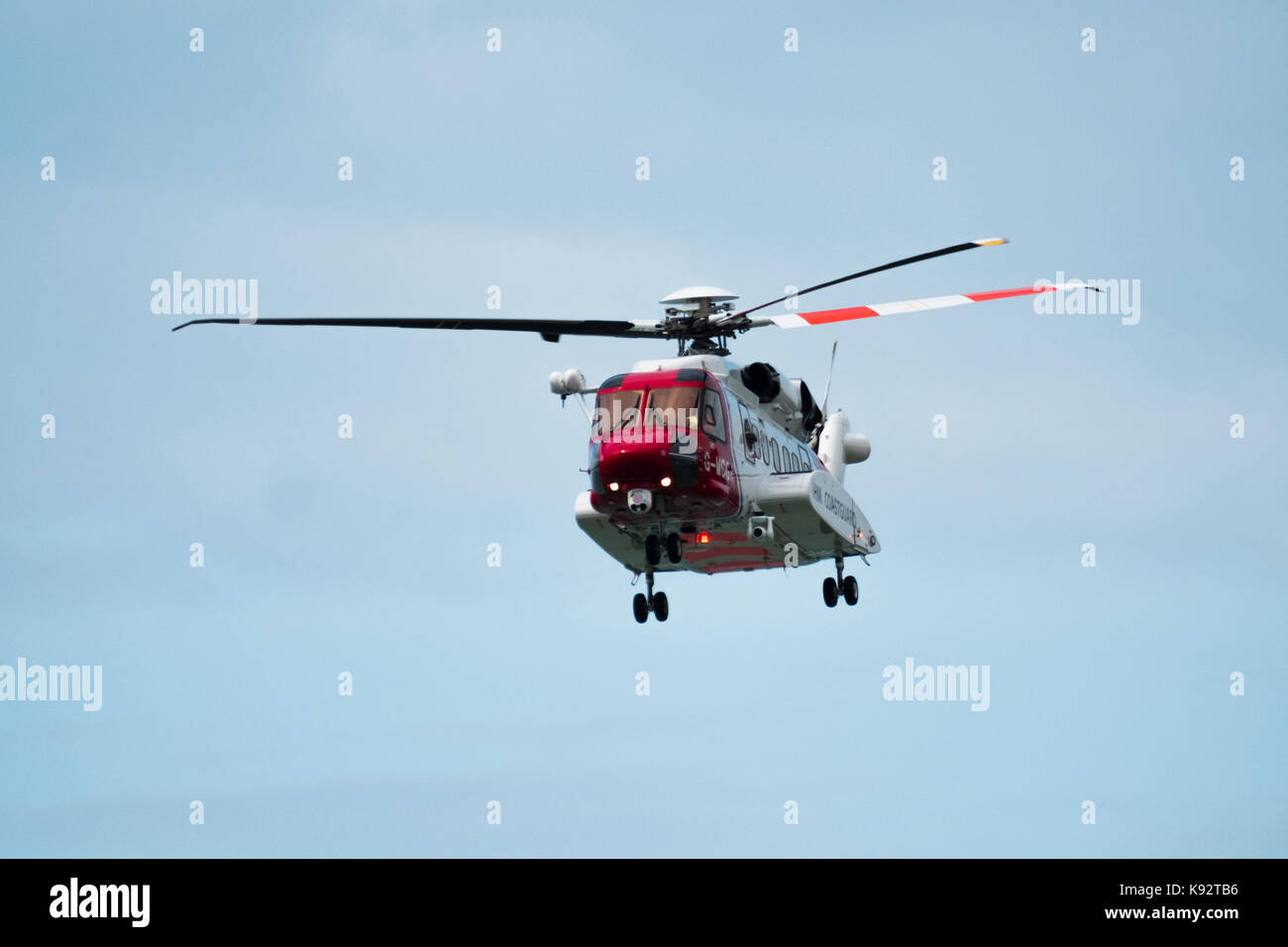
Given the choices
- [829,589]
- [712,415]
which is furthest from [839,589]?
[712,415]

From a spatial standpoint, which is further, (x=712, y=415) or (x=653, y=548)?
(x=653, y=548)

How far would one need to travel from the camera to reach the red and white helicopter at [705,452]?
61312 mm

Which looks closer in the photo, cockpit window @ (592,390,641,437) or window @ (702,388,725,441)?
cockpit window @ (592,390,641,437)

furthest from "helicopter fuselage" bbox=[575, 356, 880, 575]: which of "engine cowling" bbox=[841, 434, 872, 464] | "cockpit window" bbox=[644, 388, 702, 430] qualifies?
"engine cowling" bbox=[841, 434, 872, 464]

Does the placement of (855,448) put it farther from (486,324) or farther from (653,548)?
(486,324)

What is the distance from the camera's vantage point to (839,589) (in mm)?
68188

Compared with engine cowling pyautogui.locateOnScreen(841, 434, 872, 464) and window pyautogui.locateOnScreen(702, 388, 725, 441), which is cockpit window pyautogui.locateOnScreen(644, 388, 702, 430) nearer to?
window pyautogui.locateOnScreen(702, 388, 725, 441)

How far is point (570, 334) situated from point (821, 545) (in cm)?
796

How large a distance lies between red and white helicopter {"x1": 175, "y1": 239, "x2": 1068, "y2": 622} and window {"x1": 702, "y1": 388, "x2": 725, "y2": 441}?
0.04 meters

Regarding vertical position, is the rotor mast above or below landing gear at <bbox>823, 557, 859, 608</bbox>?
above

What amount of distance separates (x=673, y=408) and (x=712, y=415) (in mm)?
979

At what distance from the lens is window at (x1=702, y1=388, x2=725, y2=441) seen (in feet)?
203
